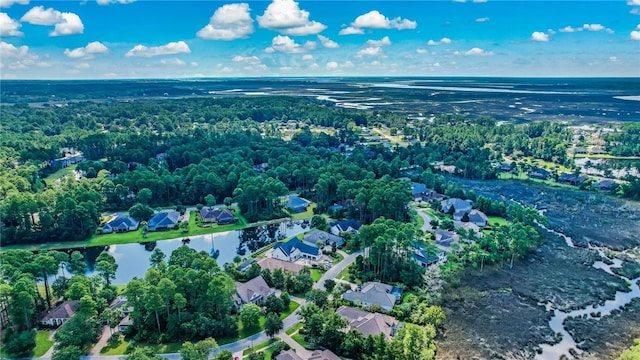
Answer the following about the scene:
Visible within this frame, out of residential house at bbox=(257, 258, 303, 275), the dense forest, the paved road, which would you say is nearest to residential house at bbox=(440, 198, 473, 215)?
the paved road

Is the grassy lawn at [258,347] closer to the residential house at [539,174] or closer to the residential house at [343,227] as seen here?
the residential house at [343,227]

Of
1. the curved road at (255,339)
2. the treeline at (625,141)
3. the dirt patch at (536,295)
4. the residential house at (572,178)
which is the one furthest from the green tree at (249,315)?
the treeline at (625,141)

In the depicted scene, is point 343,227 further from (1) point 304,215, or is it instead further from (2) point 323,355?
(2) point 323,355

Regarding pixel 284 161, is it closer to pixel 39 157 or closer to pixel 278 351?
pixel 39 157

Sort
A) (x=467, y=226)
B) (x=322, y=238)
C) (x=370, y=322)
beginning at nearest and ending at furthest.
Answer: (x=370, y=322), (x=322, y=238), (x=467, y=226)

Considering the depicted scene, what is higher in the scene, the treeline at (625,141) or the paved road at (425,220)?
the treeline at (625,141)

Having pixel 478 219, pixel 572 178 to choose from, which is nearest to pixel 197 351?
pixel 478 219
